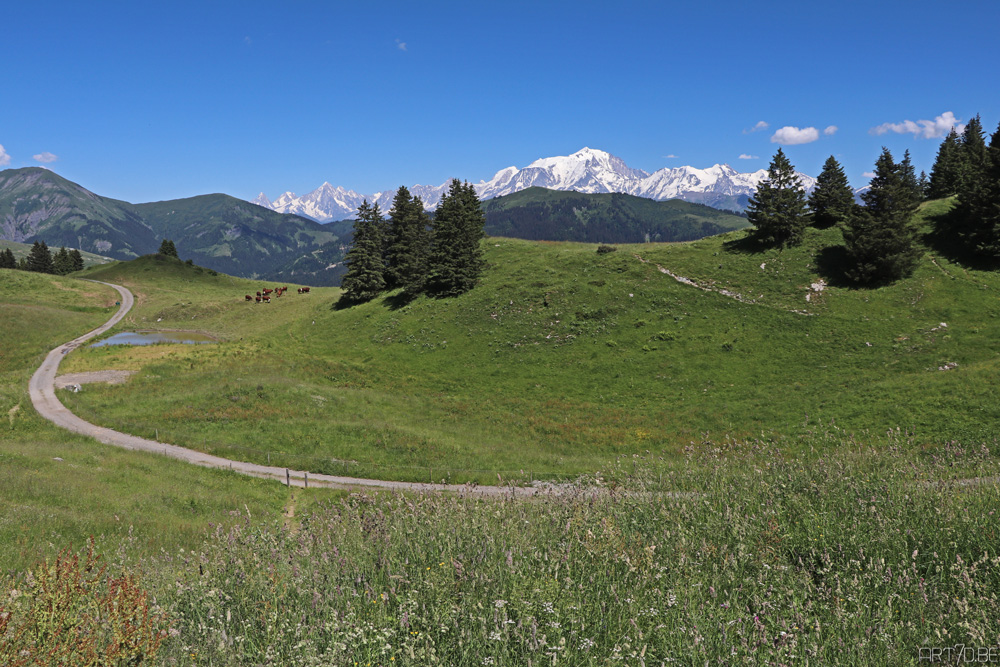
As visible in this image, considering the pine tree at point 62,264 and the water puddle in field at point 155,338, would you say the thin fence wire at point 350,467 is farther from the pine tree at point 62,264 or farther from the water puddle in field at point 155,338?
the pine tree at point 62,264

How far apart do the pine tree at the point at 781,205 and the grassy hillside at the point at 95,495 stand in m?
57.3

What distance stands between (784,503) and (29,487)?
824 inches

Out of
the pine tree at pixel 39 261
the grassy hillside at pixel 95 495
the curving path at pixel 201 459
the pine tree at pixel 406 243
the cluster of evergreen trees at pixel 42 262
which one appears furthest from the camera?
the pine tree at pixel 39 261

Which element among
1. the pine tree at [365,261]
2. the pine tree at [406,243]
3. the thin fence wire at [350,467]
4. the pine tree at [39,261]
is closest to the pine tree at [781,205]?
the pine tree at [406,243]

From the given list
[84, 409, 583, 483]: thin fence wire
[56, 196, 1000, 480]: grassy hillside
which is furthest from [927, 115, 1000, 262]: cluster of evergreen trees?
[84, 409, 583, 483]: thin fence wire

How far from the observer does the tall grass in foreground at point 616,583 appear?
13.2 feet

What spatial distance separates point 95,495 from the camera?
1588cm

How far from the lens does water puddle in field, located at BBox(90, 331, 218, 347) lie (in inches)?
2467

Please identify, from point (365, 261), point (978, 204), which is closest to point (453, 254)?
point (365, 261)

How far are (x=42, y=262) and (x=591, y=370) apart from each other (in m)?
157

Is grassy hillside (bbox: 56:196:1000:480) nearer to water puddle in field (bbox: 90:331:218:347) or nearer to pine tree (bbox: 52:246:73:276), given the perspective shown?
water puddle in field (bbox: 90:331:218:347)

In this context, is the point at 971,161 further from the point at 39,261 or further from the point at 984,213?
the point at 39,261

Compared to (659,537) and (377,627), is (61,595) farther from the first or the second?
(659,537)

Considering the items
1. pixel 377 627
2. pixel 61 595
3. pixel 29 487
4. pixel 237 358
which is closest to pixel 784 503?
pixel 377 627
